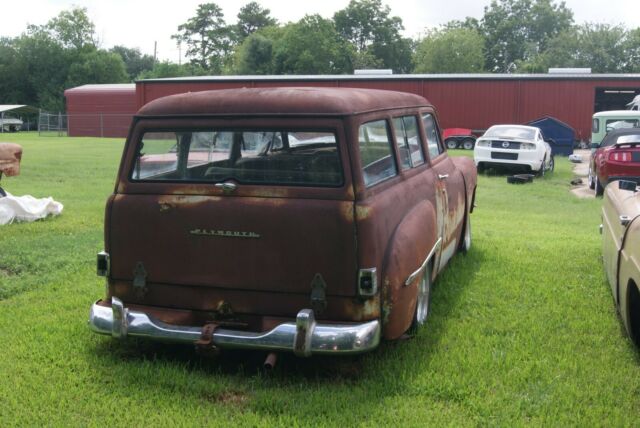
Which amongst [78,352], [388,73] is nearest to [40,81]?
[388,73]

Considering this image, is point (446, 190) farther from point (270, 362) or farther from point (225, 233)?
point (270, 362)

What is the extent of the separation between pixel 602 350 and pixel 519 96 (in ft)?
112

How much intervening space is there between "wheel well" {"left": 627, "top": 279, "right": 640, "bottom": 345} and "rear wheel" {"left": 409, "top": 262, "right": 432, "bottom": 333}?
1267mm

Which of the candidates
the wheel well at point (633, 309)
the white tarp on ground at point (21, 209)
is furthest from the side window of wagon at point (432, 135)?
the white tarp on ground at point (21, 209)

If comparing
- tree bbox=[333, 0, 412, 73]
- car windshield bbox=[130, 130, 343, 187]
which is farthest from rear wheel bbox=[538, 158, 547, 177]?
tree bbox=[333, 0, 412, 73]

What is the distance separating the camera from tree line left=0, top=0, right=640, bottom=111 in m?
72.2

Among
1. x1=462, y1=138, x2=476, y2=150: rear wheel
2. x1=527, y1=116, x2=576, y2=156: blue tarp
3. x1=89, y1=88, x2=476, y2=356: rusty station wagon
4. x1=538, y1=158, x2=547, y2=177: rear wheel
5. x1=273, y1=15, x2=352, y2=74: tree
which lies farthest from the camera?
x1=273, y1=15, x2=352, y2=74: tree

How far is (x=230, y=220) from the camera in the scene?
4.06 metres

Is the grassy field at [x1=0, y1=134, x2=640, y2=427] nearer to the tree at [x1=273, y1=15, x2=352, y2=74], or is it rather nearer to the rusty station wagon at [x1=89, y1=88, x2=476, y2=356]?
the rusty station wagon at [x1=89, y1=88, x2=476, y2=356]

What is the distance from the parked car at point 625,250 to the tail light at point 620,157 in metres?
7.41

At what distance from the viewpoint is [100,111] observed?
2050 inches

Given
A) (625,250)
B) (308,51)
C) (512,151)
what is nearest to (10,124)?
(308,51)

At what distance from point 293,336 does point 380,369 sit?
0.66 meters

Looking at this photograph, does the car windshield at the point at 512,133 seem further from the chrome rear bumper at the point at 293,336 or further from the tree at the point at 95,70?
the tree at the point at 95,70
